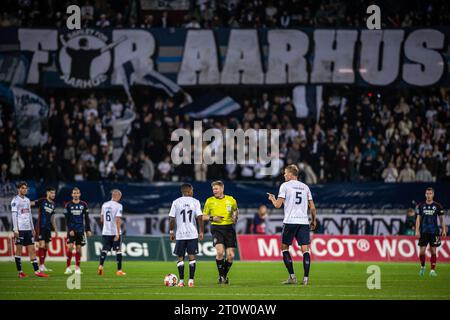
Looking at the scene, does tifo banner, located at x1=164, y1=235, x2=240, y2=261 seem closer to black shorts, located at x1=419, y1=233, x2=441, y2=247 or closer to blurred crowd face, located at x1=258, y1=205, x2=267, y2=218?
blurred crowd face, located at x1=258, y1=205, x2=267, y2=218

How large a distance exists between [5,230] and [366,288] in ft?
59.8

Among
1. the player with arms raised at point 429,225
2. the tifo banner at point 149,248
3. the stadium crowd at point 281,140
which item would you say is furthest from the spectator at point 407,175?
the player with arms raised at point 429,225

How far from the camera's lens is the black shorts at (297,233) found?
20688 millimetres

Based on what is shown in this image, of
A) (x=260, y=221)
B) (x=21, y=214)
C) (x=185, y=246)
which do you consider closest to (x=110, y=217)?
(x=21, y=214)

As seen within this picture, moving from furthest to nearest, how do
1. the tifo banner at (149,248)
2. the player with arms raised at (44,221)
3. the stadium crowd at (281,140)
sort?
the stadium crowd at (281,140) < the tifo banner at (149,248) < the player with arms raised at (44,221)

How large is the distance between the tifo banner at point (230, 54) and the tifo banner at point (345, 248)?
8.61 meters

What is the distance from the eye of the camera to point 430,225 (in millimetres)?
25703

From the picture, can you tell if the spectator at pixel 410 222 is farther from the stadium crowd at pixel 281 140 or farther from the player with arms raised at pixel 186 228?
the player with arms raised at pixel 186 228

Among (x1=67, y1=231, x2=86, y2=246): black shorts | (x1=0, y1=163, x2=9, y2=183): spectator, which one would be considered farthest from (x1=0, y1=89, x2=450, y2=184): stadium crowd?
(x1=67, y1=231, x2=86, y2=246): black shorts

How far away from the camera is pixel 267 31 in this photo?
1548 inches

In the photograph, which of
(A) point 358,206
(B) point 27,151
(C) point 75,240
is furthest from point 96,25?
(C) point 75,240

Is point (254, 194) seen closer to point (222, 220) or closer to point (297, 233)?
point (222, 220)

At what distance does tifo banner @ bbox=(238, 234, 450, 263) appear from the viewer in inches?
1266

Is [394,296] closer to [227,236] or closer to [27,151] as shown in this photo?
[227,236]
